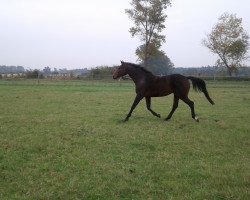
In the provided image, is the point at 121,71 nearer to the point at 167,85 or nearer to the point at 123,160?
the point at 167,85

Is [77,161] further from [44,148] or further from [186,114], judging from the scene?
[186,114]

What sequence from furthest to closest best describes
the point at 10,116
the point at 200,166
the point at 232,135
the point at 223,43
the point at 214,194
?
the point at 223,43 < the point at 10,116 < the point at 232,135 < the point at 200,166 < the point at 214,194

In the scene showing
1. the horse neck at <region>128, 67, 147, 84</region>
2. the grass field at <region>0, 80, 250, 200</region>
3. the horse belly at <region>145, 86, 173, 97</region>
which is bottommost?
the grass field at <region>0, 80, 250, 200</region>

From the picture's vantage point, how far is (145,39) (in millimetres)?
51344

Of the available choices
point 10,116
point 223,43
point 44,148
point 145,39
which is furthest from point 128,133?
point 223,43

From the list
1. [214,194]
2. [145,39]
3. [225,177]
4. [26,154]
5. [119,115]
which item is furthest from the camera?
[145,39]

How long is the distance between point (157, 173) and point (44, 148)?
2.56 m

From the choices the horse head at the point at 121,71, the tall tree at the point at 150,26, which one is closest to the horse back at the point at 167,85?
the horse head at the point at 121,71

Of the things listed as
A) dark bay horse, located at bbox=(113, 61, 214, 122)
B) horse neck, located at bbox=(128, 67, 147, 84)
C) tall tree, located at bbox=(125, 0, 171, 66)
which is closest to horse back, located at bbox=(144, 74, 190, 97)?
dark bay horse, located at bbox=(113, 61, 214, 122)

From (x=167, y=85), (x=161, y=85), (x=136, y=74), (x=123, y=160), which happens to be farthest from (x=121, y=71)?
(x=123, y=160)

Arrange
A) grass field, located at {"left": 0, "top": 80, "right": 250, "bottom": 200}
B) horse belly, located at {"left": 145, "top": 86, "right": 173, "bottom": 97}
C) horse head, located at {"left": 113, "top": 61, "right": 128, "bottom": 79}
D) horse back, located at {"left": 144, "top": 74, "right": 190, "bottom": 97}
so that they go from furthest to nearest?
horse head, located at {"left": 113, "top": 61, "right": 128, "bottom": 79}, horse belly, located at {"left": 145, "top": 86, "right": 173, "bottom": 97}, horse back, located at {"left": 144, "top": 74, "right": 190, "bottom": 97}, grass field, located at {"left": 0, "top": 80, "right": 250, "bottom": 200}

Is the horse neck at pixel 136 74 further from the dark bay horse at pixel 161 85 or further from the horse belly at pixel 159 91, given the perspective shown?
the horse belly at pixel 159 91

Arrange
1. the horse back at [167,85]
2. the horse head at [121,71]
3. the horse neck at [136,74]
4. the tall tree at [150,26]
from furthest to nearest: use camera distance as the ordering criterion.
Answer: the tall tree at [150,26] < the horse head at [121,71] < the horse neck at [136,74] < the horse back at [167,85]

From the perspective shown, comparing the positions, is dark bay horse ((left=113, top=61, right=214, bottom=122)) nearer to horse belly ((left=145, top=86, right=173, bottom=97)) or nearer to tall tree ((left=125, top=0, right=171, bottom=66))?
horse belly ((left=145, top=86, right=173, bottom=97))
